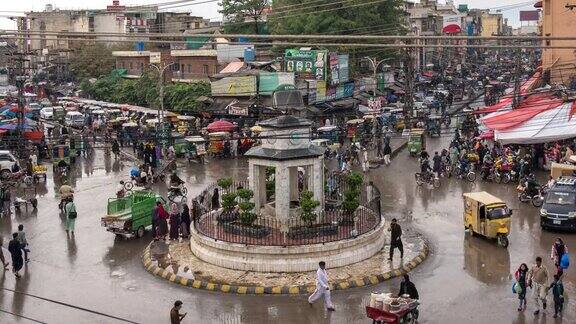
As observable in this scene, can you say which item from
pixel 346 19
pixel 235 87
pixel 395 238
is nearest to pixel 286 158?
pixel 395 238

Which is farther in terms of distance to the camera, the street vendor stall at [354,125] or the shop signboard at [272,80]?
the shop signboard at [272,80]

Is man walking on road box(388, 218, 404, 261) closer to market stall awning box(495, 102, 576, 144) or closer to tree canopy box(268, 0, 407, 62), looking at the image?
market stall awning box(495, 102, 576, 144)

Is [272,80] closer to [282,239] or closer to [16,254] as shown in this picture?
[282,239]

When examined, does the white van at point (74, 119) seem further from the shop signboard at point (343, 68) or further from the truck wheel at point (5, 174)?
the truck wheel at point (5, 174)

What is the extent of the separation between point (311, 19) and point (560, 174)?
3037 cm

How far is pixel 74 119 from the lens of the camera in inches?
1976

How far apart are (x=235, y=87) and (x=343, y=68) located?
8174mm

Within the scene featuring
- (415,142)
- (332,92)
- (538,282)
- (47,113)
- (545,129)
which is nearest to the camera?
(538,282)

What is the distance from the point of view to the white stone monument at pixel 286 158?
19.6 m

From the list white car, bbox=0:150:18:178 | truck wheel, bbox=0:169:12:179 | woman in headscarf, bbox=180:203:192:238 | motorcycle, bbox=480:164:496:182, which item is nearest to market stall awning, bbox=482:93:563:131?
motorcycle, bbox=480:164:496:182

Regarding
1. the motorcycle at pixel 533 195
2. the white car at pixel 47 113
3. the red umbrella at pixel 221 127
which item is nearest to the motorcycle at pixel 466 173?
the motorcycle at pixel 533 195

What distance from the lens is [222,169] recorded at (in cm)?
3503

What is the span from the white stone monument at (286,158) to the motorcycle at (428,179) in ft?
32.2

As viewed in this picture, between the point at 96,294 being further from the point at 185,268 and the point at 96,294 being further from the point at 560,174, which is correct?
the point at 560,174
